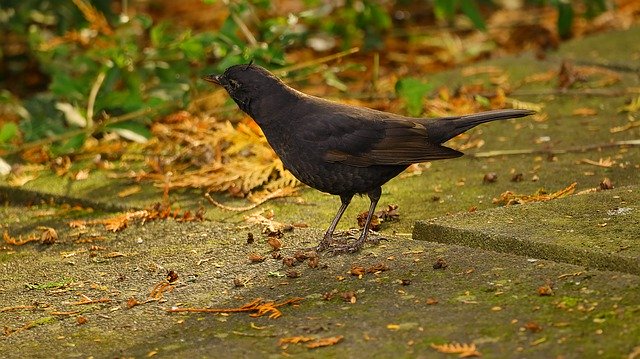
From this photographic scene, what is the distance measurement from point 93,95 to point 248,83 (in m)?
1.99

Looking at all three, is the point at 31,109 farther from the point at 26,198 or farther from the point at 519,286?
the point at 519,286

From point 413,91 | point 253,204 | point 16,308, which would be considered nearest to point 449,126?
point 253,204

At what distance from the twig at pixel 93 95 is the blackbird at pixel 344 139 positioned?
185 centimetres

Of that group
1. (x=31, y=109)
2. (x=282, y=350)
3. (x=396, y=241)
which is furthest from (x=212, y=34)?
(x=282, y=350)

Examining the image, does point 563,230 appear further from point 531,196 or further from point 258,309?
point 258,309

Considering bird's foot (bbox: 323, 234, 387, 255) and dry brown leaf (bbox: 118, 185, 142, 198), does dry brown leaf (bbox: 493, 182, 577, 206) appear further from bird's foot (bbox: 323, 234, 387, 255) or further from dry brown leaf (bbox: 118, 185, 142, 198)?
dry brown leaf (bbox: 118, 185, 142, 198)

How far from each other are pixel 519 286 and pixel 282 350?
853 millimetres

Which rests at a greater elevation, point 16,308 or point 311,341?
point 311,341

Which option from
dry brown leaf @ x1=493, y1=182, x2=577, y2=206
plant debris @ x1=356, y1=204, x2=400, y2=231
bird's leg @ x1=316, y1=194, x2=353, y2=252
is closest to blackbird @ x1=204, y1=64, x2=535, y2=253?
bird's leg @ x1=316, y1=194, x2=353, y2=252

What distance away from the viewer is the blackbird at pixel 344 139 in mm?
4383

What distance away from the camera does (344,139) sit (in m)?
4.41

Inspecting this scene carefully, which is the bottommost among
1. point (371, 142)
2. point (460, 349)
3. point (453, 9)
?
point (460, 349)

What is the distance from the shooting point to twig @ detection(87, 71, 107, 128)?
6141 millimetres

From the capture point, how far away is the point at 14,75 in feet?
28.0
